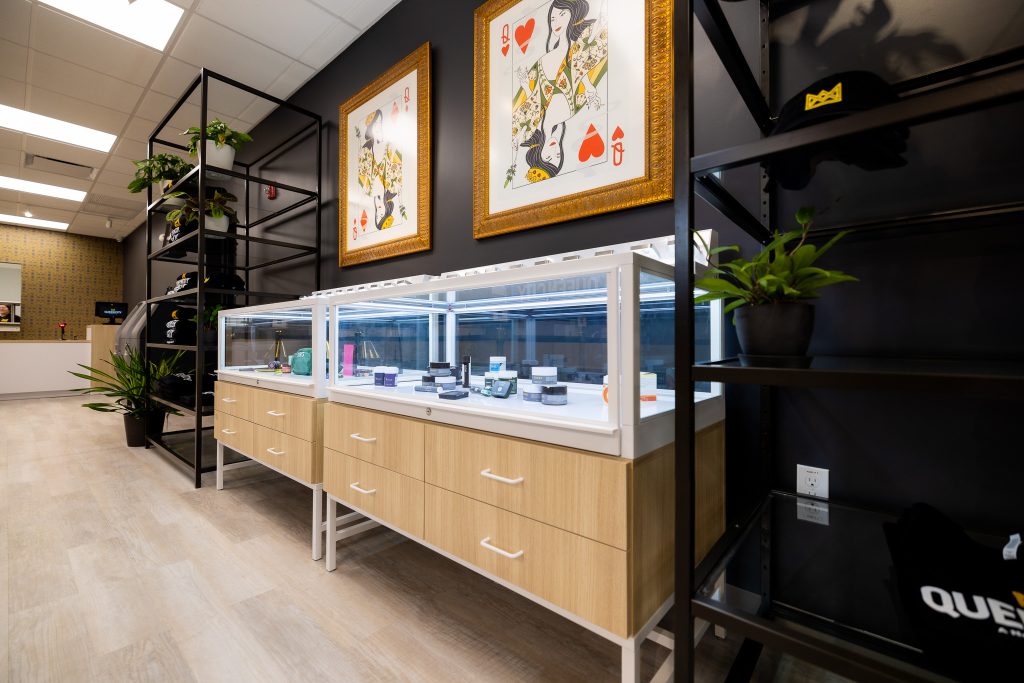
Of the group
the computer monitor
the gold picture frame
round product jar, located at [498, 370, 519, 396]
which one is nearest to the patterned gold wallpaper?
the computer monitor

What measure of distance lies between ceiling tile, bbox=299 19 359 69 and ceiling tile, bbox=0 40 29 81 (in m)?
1.84

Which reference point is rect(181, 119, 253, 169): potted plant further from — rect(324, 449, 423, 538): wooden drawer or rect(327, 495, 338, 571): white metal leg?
rect(327, 495, 338, 571): white metal leg

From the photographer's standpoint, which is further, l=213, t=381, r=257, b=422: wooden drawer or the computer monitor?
the computer monitor

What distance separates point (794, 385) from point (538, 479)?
1.85 ft

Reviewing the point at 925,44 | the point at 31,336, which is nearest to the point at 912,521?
the point at 925,44

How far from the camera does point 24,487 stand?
259 cm

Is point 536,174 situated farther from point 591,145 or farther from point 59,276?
point 59,276

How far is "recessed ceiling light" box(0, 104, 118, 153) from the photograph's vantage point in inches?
147

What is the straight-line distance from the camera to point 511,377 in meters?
1.50

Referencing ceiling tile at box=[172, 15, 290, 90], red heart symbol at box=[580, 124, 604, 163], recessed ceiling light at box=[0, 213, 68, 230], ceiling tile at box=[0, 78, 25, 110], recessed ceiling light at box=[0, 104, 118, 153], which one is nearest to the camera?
red heart symbol at box=[580, 124, 604, 163]

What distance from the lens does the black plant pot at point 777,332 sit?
0.84 meters

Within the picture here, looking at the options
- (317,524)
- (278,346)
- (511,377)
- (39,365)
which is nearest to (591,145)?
(511,377)

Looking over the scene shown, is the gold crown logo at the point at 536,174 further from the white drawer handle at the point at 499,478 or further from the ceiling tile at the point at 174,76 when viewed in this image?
the ceiling tile at the point at 174,76

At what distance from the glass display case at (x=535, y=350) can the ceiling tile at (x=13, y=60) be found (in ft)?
10.9
